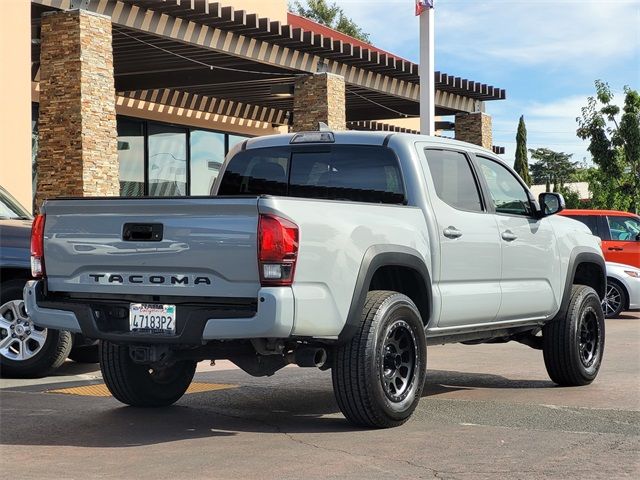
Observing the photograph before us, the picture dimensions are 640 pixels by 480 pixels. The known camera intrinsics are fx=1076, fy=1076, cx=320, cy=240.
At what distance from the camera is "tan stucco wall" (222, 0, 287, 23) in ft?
96.2

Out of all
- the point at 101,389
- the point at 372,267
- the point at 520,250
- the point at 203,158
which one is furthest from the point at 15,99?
the point at 203,158

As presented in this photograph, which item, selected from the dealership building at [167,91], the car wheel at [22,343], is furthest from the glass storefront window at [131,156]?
the car wheel at [22,343]

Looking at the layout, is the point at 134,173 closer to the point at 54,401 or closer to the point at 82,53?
the point at 82,53

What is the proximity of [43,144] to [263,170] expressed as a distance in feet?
35.8

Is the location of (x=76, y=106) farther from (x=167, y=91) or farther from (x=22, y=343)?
(x=167, y=91)

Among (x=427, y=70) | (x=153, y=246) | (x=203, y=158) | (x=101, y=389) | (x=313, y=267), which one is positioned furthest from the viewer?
(x=203, y=158)

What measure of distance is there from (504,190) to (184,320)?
3.52m

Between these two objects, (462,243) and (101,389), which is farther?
(101,389)

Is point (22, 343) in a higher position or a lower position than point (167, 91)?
lower

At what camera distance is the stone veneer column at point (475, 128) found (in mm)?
32438

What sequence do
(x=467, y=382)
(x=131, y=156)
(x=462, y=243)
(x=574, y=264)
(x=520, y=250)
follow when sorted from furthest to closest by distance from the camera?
(x=131, y=156) → (x=467, y=382) → (x=574, y=264) → (x=520, y=250) → (x=462, y=243)

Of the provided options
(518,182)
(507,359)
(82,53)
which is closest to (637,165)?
(82,53)

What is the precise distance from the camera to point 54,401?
8.55 m

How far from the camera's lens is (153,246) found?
22.2 feet
